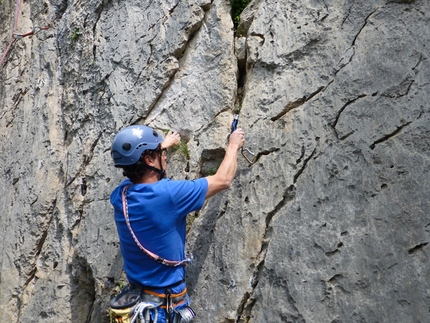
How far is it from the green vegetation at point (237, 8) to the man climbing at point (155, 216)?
1.91m

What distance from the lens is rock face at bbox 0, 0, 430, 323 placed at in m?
3.95

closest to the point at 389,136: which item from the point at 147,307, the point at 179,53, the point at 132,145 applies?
the point at 132,145

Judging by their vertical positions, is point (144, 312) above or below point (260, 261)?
below

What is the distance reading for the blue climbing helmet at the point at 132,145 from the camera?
420 cm

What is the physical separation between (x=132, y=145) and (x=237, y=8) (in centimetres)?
238

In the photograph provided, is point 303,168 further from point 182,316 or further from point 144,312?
point 144,312

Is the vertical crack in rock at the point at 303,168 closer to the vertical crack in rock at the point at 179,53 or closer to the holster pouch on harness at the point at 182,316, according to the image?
the holster pouch on harness at the point at 182,316

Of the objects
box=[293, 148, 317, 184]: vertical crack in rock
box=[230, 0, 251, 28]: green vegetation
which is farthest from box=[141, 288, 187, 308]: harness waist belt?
box=[230, 0, 251, 28]: green vegetation

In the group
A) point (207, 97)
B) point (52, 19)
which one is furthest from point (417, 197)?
point (52, 19)

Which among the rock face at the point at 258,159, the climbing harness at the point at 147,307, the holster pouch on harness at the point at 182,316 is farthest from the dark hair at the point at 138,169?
the holster pouch on harness at the point at 182,316

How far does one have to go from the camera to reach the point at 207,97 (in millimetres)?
5230

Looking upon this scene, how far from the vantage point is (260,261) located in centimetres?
435

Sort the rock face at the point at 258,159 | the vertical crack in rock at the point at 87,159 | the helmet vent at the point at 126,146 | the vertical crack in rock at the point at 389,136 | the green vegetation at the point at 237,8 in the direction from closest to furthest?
the rock face at the point at 258,159
the vertical crack in rock at the point at 389,136
the helmet vent at the point at 126,146
the green vegetation at the point at 237,8
the vertical crack in rock at the point at 87,159

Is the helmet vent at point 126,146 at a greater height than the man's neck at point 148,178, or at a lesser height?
greater
